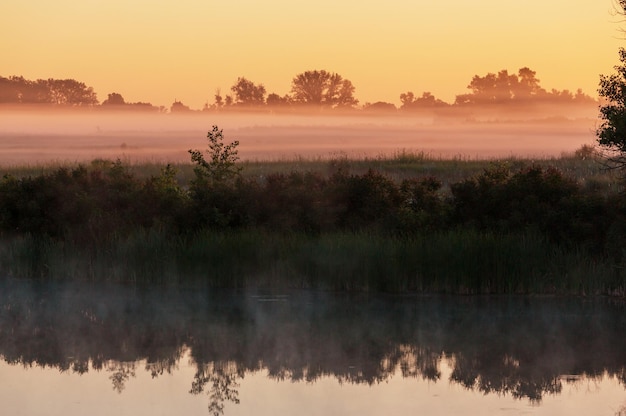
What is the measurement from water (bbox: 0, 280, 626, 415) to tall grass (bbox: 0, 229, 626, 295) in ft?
2.24

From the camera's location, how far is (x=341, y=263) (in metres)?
21.6

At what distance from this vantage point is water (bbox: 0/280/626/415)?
43.1 feet

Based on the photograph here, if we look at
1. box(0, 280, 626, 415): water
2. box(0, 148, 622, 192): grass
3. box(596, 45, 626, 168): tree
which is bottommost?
box(0, 280, 626, 415): water

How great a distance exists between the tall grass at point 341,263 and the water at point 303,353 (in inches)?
26.8

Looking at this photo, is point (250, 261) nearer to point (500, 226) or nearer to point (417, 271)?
point (417, 271)

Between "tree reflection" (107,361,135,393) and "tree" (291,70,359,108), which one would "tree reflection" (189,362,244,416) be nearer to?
"tree reflection" (107,361,135,393)

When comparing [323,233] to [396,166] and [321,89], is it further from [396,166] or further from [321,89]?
[321,89]

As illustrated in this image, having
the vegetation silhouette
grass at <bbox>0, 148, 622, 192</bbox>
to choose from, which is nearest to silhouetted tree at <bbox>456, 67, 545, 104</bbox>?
grass at <bbox>0, 148, 622, 192</bbox>

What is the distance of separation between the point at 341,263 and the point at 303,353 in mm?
5922

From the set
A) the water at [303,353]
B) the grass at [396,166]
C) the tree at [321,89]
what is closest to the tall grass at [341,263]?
the water at [303,353]

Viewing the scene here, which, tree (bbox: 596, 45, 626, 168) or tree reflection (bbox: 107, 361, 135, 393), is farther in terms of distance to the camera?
tree (bbox: 596, 45, 626, 168)

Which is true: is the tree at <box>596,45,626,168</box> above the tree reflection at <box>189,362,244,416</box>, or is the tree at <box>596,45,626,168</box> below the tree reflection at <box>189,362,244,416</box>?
above

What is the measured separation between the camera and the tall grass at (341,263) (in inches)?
831

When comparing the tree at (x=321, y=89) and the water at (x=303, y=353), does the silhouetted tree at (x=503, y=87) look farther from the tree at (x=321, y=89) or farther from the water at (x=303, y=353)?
the water at (x=303, y=353)
